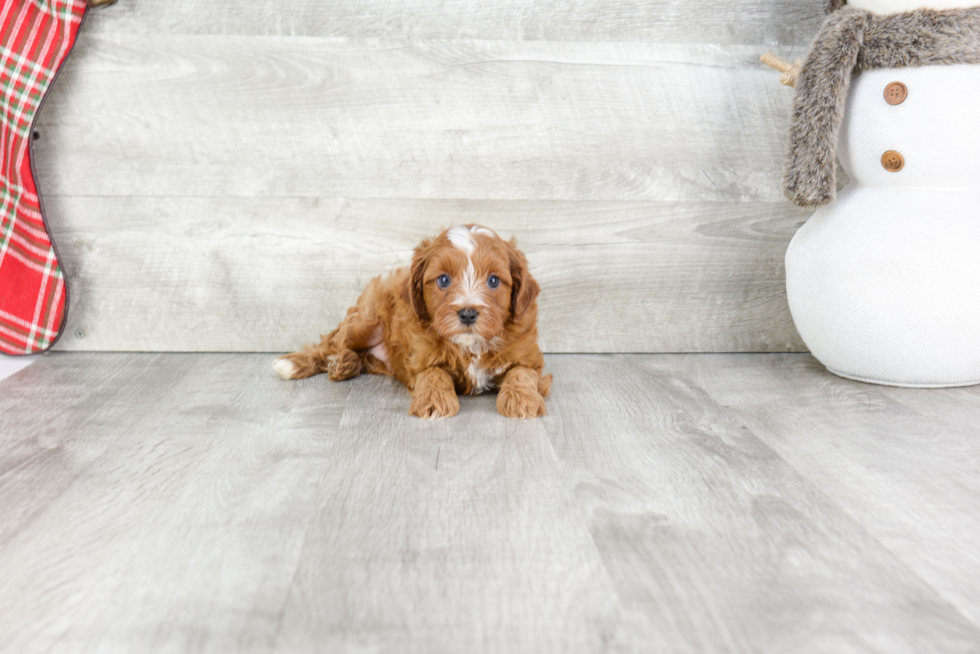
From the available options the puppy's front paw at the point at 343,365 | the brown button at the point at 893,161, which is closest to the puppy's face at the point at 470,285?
the puppy's front paw at the point at 343,365

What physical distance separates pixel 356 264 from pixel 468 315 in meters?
0.85

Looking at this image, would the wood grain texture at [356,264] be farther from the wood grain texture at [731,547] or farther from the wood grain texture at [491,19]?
the wood grain texture at [731,547]

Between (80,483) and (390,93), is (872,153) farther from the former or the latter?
(80,483)

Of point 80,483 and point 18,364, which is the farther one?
point 18,364

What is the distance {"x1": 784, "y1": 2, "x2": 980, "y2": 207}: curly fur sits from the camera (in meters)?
2.10

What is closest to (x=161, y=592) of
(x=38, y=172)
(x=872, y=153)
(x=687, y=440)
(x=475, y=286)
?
(x=475, y=286)

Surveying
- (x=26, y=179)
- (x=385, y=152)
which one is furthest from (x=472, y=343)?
(x=26, y=179)

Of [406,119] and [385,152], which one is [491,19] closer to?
[406,119]

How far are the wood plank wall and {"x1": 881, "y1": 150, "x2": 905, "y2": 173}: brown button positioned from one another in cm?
53

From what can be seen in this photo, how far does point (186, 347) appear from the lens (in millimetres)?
2787

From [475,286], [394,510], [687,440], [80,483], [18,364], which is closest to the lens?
[394,510]

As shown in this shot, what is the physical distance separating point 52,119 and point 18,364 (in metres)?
0.87

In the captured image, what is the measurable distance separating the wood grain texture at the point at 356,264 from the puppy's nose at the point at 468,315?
0.76 metres

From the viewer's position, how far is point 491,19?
103 inches
